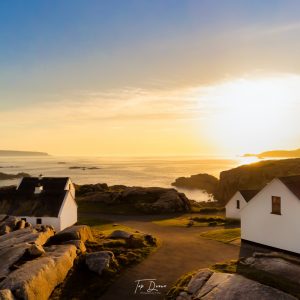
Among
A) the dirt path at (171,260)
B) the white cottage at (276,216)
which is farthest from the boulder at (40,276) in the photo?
the white cottage at (276,216)

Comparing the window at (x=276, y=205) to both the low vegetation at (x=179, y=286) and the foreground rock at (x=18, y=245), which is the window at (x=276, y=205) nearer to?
the low vegetation at (x=179, y=286)

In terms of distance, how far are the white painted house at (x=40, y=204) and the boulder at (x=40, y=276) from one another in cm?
2065

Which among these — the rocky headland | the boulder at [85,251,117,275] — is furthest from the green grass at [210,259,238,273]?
the rocky headland

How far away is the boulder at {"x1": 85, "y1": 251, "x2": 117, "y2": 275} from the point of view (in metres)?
29.7

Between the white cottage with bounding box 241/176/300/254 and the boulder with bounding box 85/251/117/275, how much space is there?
49.8ft

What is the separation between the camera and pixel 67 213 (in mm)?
53500

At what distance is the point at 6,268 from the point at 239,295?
662 inches

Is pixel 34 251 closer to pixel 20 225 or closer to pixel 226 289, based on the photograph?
pixel 20 225

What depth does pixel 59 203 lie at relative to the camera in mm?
51750

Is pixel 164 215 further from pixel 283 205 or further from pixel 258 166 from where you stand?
pixel 258 166

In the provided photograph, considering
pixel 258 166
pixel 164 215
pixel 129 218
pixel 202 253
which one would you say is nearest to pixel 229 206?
pixel 164 215

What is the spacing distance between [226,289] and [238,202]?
41070mm

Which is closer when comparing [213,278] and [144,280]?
[213,278]

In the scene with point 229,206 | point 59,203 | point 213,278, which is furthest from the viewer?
point 229,206
